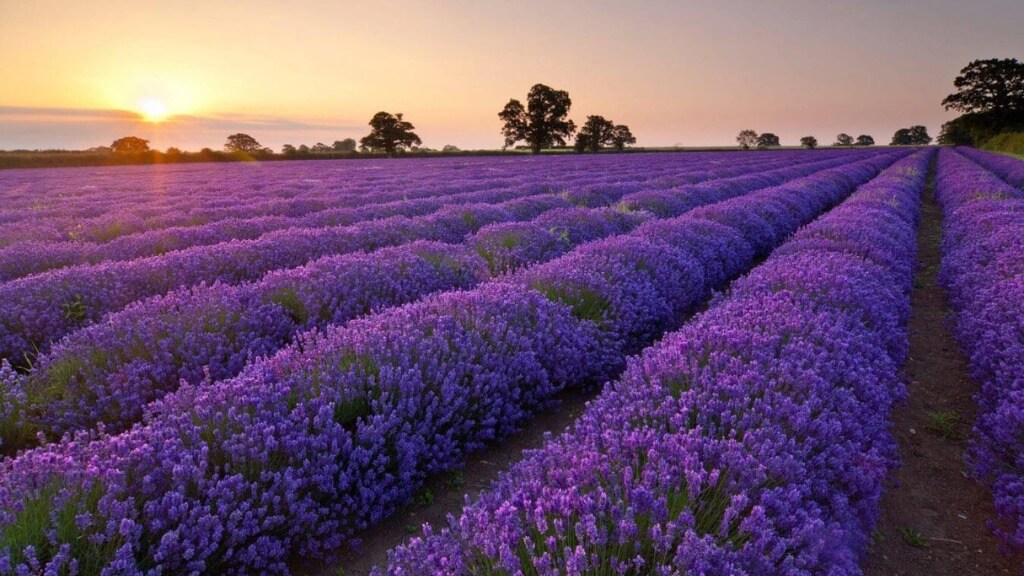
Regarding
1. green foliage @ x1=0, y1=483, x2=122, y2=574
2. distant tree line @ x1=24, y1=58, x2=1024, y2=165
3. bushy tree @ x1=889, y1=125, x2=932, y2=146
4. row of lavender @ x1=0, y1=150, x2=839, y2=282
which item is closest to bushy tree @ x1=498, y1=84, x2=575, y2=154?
distant tree line @ x1=24, y1=58, x2=1024, y2=165

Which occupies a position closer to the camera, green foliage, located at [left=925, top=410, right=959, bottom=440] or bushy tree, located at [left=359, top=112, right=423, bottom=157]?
green foliage, located at [left=925, top=410, right=959, bottom=440]

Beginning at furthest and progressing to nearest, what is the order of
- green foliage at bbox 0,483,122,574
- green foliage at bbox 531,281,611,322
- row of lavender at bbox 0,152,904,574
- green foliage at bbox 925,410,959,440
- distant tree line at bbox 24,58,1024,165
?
1. distant tree line at bbox 24,58,1024,165
2. green foliage at bbox 531,281,611,322
3. green foliage at bbox 925,410,959,440
4. row of lavender at bbox 0,152,904,574
5. green foliage at bbox 0,483,122,574

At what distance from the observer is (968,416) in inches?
164

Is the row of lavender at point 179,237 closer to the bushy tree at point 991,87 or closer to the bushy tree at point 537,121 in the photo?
the bushy tree at point 537,121

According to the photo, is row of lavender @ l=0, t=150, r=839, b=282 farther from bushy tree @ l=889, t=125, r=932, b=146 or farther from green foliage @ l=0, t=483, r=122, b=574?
bushy tree @ l=889, t=125, r=932, b=146

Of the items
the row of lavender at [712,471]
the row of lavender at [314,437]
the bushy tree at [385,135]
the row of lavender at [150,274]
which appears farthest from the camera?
the bushy tree at [385,135]

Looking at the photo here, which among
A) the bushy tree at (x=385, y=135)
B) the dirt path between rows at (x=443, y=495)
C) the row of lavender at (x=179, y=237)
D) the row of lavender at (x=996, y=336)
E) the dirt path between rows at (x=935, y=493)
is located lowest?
the dirt path between rows at (x=935, y=493)

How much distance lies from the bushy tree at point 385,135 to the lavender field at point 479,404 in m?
69.5

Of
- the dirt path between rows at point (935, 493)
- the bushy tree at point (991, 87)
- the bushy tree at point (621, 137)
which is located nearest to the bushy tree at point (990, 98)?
the bushy tree at point (991, 87)

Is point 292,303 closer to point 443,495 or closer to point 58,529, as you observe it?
point 443,495

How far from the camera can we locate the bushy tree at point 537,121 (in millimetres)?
73188

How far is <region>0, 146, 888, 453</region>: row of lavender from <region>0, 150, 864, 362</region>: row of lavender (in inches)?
29.5

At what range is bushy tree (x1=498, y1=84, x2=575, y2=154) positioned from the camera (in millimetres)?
73188

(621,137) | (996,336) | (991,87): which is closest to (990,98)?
(991,87)
